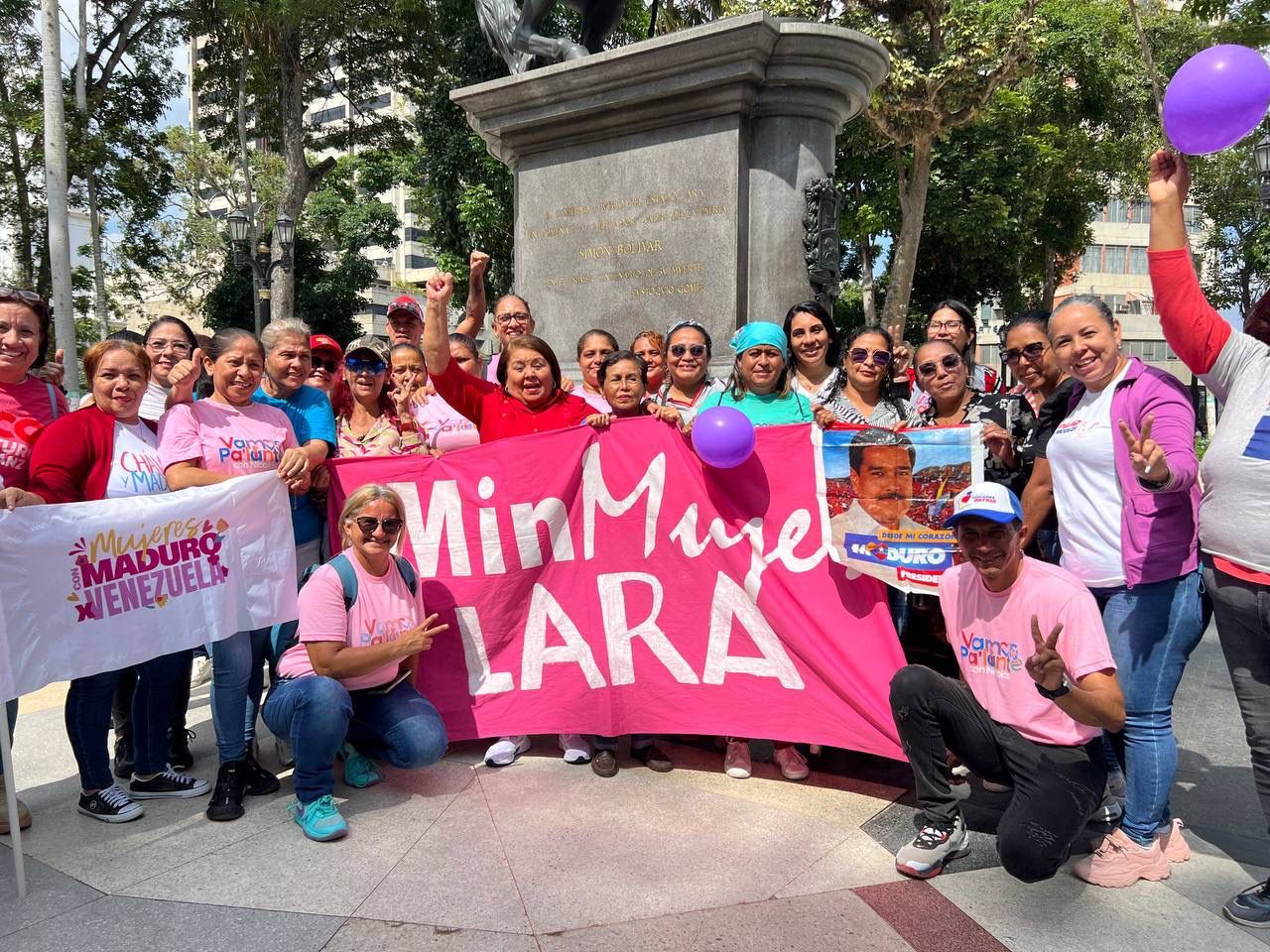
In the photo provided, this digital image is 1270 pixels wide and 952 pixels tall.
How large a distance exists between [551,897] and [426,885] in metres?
0.45

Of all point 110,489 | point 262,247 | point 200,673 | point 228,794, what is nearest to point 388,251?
point 262,247

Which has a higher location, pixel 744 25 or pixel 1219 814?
pixel 744 25

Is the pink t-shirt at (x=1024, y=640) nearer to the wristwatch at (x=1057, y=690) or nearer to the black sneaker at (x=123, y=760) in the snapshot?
the wristwatch at (x=1057, y=690)

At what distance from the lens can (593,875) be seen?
124 inches

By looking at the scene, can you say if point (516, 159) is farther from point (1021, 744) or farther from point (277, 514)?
point (1021, 744)

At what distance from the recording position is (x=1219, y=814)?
3.74 metres

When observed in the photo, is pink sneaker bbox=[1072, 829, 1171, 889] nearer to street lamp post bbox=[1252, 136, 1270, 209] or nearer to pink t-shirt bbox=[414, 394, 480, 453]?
pink t-shirt bbox=[414, 394, 480, 453]

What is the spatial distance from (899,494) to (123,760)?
3.76 meters

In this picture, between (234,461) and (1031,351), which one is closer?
(234,461)

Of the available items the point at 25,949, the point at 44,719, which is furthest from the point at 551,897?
the point at 44,719

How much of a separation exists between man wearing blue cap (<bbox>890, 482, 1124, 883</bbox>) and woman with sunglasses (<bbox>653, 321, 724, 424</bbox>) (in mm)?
1824

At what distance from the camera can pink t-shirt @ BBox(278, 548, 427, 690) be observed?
3.70m

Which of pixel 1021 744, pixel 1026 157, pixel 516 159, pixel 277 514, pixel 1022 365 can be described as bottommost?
pixel 1021 744

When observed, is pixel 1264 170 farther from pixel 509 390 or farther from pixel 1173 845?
pixel 509 390
